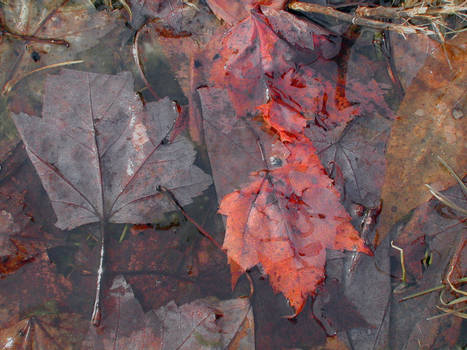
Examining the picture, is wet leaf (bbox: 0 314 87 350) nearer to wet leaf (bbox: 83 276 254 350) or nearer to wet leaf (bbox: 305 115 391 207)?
wet leaf (bbox: 83 276 254 350)

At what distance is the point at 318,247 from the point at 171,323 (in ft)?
2.70

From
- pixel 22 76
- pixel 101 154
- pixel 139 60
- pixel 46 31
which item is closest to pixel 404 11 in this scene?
pixel 139 60

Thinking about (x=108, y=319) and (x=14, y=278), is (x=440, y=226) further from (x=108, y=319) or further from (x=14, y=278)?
(x=14, y=278)

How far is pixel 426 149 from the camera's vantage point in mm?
1916

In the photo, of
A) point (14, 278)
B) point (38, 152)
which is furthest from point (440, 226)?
point (14, 278)

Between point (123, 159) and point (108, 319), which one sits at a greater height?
point (123, 159)

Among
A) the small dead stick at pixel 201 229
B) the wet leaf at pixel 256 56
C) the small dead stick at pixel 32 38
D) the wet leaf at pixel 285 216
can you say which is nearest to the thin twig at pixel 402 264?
the wet leaf at pixel 285 216

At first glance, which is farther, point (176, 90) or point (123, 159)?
point (176, 90)

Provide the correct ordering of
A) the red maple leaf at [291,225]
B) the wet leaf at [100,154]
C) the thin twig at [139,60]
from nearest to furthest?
the red maple leaf at [291,225]
the wet leaf at [100,154]
the thin twig at [139,60]

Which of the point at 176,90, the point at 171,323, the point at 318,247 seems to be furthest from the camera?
the point at 176,90

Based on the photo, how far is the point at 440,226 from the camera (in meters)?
1.95

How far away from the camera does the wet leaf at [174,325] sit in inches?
72.6

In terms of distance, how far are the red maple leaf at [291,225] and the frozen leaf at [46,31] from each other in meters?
1.23

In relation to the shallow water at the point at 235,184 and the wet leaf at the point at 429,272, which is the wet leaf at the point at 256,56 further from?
the wet leaf at the point at 429,272
